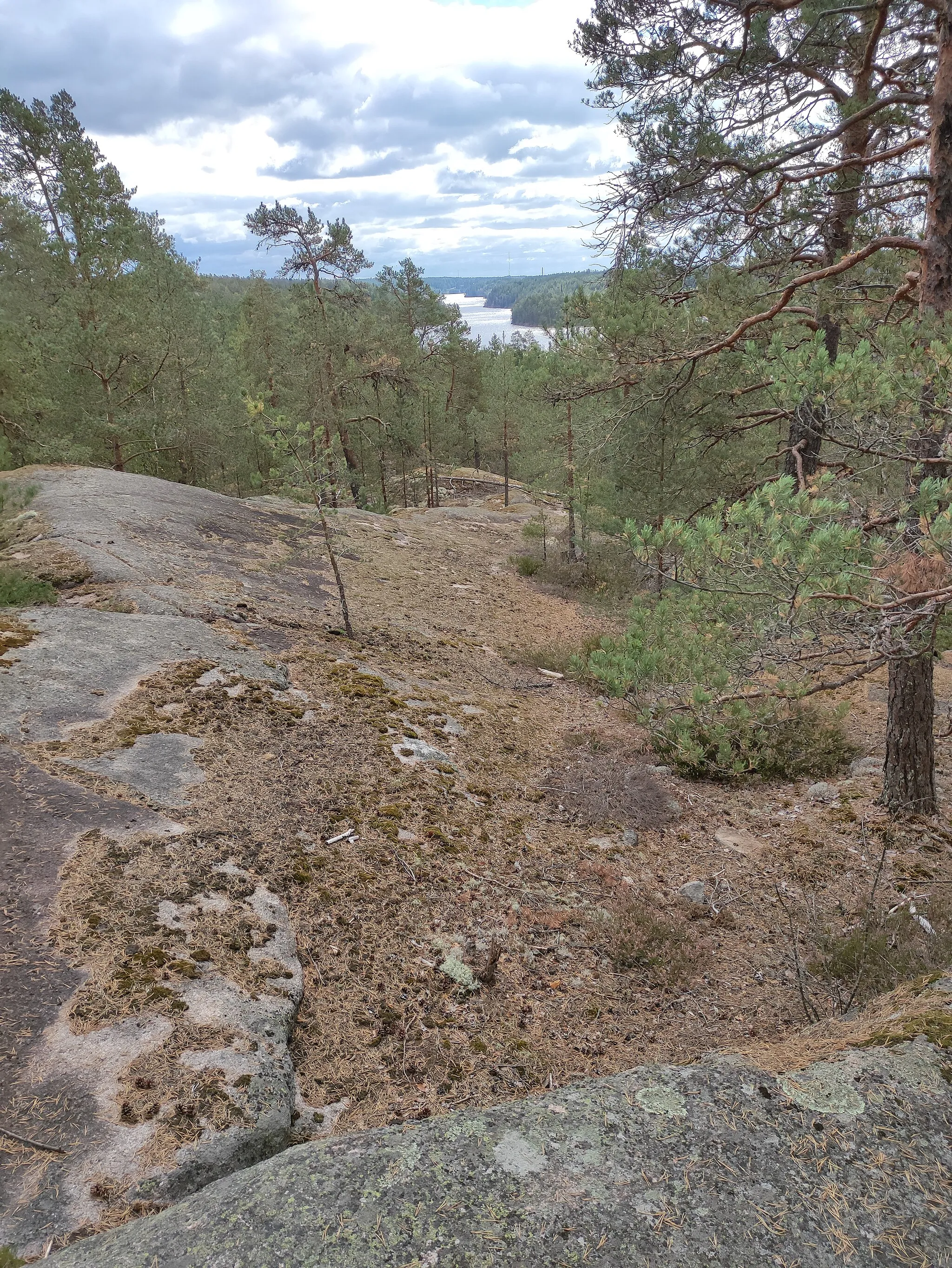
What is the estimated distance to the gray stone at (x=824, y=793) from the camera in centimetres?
741

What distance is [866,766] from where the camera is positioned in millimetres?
7996

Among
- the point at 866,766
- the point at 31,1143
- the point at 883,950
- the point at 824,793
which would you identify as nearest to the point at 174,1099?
the point at 31,1143

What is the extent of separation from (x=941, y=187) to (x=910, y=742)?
15.6ft

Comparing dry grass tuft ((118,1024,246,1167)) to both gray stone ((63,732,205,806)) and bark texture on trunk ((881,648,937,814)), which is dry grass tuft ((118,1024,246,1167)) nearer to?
gray stone ((63,732,205,806))

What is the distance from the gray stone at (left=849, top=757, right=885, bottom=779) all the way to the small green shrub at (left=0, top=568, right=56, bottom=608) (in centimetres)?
1021

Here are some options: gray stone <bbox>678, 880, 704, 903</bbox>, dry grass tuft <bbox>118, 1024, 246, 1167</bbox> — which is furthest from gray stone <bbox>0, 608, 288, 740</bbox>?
gray stone <bbox>678, 880, 704, 903</bbox>

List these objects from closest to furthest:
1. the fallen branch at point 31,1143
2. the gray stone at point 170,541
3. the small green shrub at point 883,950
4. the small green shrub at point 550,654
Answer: the fallen branch at point 31,1143 < the small green shrub at point 883,950 < the gray stone at point 170,541 < the small green shrub at point 550,654

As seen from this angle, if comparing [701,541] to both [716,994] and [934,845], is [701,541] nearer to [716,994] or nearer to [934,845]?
[716,994]

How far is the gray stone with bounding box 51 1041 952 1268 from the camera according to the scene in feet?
6.41

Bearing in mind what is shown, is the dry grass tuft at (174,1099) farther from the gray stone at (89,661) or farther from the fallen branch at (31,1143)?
the gray stone at (89,661)

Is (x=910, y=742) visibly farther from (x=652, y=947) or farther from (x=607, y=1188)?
(x=607, y=1188)

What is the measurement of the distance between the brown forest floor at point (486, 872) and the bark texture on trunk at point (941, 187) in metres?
4.77

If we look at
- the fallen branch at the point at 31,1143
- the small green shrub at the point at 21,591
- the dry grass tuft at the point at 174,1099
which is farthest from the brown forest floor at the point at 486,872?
the small green shrub at the point at 21,591

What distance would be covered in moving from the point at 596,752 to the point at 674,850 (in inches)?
88.0
